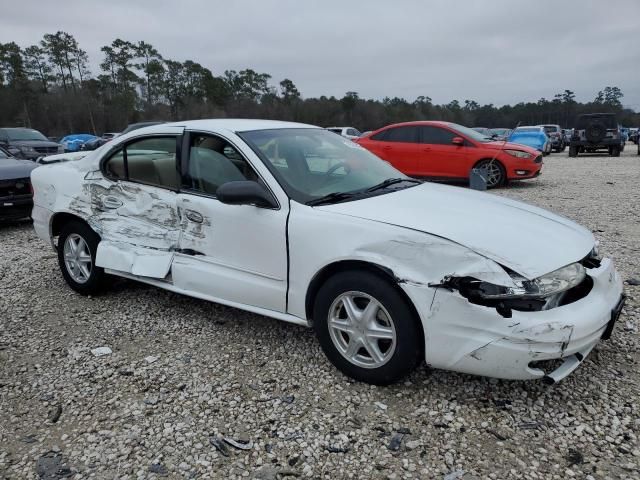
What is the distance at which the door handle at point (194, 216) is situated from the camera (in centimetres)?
343

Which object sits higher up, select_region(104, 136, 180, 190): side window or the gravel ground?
select_region(104, 136, 180, 190): side window

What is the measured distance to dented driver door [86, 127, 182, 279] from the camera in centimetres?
366

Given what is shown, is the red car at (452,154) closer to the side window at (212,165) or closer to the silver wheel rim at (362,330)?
the side window at (212,165)

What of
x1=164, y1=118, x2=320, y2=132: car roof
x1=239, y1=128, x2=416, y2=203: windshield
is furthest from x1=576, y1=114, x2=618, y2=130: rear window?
x1=164, y1=118, x2=320, y2=132: car roof

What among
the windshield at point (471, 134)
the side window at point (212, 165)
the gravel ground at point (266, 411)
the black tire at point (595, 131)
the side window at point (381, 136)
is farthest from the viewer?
the black tire at point (595, 131)

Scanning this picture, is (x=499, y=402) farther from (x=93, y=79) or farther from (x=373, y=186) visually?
(x=93, y=79)

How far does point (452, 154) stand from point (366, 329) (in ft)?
27.5

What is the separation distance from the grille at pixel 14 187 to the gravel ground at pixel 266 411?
13.4 ft

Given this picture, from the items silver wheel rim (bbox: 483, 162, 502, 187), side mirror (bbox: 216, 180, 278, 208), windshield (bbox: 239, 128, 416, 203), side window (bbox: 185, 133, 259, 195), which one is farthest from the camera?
silver wheel rim (bbox: 483, 162, 502, 187)

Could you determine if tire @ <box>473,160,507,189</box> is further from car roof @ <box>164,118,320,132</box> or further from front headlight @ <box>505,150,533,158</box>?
car roof @ <box>164,118,320,132</box>

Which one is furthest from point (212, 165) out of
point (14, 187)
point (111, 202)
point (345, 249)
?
point (14, 187)

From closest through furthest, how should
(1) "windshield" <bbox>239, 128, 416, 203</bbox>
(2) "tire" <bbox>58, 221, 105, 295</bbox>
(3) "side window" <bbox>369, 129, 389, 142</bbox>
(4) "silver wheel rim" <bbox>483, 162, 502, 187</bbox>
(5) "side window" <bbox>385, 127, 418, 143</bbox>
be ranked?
(1) "windshield" <bbox>239, 128, 416, 203</bbox> < (2) "tire" <bbox>58, 221, 105, 295</bbox> < (4) "silver wheel rim" <bbox>483, 162, 502, 187</bbox> < (5) "side window" <bbox>385, 127, 418, 143</bbox> < (3) "side window" <bbox>369, 129, 389, 142</bbox>

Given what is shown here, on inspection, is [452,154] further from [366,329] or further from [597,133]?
[597,133]

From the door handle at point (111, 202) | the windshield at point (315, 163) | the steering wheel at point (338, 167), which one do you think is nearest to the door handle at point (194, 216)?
the windshield at point (315, 163)
